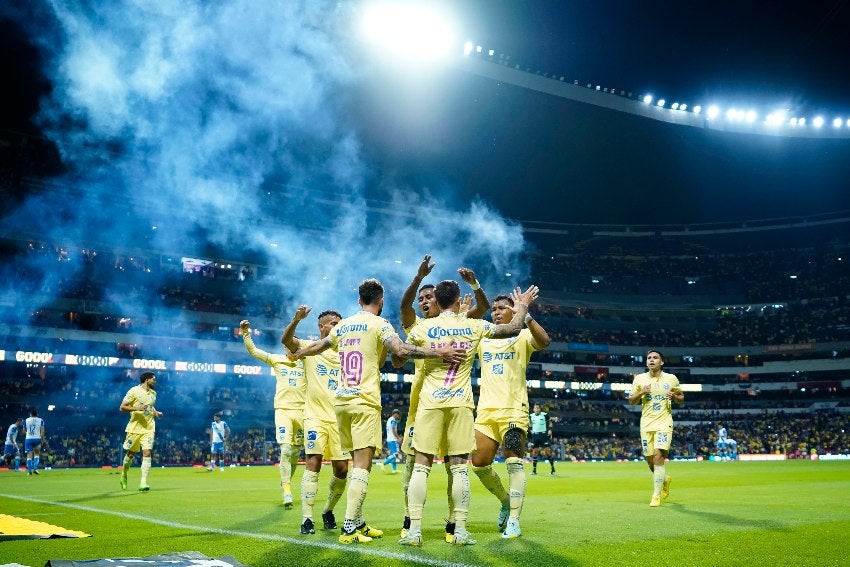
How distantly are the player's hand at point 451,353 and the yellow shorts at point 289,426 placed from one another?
6.03 m

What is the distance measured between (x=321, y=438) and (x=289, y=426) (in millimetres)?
3386

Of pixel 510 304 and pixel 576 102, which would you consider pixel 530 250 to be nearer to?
pixel 576 102

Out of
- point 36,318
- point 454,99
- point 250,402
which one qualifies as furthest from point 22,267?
point 454,99

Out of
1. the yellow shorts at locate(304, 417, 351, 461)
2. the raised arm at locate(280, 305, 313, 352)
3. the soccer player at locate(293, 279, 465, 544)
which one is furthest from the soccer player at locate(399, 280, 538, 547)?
the yellow shorts at locate(304, 417, 351, 461)

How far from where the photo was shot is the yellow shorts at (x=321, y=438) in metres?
9.09

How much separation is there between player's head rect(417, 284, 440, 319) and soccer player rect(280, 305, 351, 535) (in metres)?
1.29

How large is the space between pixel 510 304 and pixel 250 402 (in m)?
48.8

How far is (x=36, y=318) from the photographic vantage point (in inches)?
1909

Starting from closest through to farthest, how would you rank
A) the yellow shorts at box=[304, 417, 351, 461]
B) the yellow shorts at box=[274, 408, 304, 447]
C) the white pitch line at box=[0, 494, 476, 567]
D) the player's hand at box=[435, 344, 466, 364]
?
the white pitch line at box=[0, 494, 476, 567]
the player's hand at box=[435, 344, 466, 364]
the yellow shorts at box=[304, 417, 351, 461]
the yellow shorts at box=[274, 408, 304, 447]

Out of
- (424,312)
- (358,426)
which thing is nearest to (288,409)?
(424,312)

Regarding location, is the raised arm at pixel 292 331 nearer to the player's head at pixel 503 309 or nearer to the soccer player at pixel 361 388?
the soccer player at pixel 361 388

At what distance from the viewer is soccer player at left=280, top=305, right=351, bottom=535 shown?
8289 mm

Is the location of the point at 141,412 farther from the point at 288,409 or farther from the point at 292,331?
the point at 292,331

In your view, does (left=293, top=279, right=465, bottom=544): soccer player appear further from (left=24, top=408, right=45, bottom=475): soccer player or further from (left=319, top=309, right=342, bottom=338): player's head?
(left=24, top=408, right=45, bottom=475): soccer player
